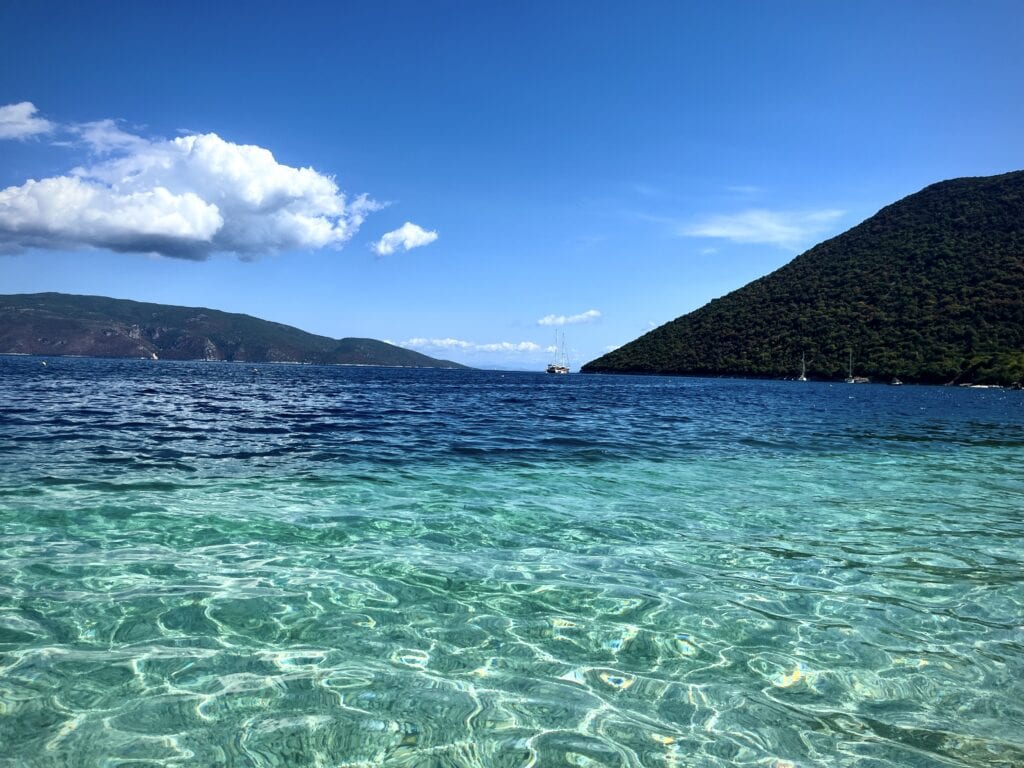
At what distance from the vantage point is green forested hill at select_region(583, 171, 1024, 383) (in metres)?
A: 111

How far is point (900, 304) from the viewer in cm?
12875

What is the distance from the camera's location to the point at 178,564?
8844mm

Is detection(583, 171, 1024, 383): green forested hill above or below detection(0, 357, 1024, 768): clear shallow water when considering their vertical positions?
above

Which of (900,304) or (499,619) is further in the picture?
(900,304)

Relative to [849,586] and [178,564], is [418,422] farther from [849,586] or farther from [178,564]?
[849,586]

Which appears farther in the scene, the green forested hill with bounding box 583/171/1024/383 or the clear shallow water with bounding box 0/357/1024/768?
the green forested hill with bounding box 583/171/1024/383

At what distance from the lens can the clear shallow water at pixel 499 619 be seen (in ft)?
15.8

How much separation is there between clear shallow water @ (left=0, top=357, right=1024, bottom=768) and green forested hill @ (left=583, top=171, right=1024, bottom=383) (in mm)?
111002

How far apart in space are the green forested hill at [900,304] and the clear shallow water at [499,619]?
111m

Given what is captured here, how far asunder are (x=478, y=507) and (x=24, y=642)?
27.2 ft

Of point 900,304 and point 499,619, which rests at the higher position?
point 900,304

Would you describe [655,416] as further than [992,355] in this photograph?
No

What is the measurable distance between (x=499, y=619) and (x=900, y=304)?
149 meters

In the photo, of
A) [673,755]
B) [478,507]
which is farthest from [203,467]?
[673,755]
